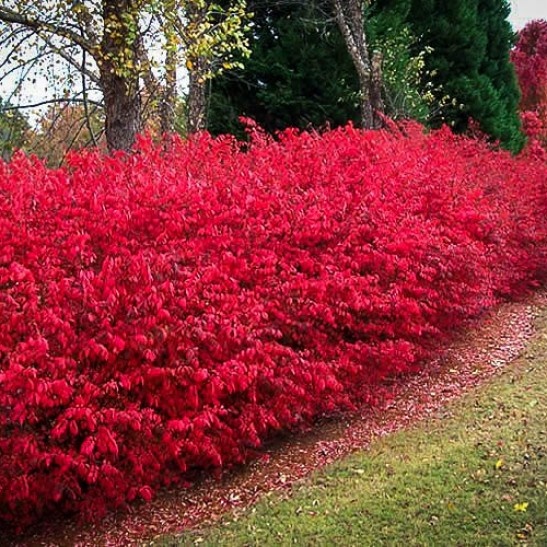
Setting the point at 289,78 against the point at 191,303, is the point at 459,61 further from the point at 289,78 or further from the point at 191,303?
the point at 191,303

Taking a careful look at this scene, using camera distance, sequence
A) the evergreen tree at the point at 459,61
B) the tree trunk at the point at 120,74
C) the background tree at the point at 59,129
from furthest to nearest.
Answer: the evergreen tree at the point at 459,61
the background tree at the point at 59,129
the tree trunk at the point at 120,74

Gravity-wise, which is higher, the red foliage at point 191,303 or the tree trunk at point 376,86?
the tree trunk at point 376,86

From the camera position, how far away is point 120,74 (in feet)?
24.7

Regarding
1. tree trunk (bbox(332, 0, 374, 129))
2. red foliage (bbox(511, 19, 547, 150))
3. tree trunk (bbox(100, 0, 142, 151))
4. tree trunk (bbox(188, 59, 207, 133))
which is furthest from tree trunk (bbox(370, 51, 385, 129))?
red foliage (bbox(511, 19, 547, 150))

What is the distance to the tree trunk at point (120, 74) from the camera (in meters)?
7.54

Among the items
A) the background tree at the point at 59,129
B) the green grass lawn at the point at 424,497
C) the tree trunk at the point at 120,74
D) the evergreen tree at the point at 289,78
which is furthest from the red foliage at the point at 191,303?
the evergreen tree at the point at 289,78

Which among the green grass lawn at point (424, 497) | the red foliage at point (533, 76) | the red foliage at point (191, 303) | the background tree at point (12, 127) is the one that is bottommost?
the green grass lawn at point (424, 497)

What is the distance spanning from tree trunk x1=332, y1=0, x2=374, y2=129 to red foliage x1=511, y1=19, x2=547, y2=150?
952 centimetres

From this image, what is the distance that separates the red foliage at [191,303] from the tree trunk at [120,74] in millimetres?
1998

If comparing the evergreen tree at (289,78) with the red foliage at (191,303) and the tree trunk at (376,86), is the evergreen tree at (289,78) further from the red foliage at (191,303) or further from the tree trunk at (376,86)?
the red foliage at (191,303)

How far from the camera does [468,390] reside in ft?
19.9

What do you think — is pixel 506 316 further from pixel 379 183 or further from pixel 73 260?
pixel 73 260

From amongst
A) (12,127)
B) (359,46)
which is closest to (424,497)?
(12,127)

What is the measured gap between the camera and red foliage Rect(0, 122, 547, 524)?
157 inches
